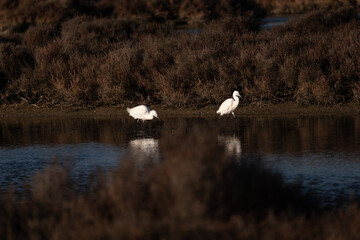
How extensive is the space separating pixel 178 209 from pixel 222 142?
12.9 feet

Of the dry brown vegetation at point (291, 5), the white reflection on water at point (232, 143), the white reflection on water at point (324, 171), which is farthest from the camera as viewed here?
the dry brown vegetation at point (291, 5)

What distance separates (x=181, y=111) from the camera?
17.2 meters

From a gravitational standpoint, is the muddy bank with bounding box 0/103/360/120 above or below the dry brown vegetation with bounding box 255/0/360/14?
below

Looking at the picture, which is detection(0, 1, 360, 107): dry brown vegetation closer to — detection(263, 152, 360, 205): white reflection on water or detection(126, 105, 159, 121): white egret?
detection(126, 105, 159, 121): white egret

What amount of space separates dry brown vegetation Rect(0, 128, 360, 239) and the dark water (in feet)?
5.43

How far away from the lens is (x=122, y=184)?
625 cm

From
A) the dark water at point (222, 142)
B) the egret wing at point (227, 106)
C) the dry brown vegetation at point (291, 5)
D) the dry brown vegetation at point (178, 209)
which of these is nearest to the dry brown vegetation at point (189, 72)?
the dark water at point (222, 142)

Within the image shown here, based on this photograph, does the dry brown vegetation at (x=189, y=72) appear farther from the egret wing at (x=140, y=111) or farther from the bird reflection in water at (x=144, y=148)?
the bird reflection in water at (x=144, y=148)

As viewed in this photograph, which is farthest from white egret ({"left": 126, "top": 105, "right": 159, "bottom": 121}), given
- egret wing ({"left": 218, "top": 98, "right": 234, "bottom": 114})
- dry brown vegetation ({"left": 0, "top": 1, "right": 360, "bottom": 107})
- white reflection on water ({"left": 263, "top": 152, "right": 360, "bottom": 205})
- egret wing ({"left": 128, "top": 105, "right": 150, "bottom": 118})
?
white reflection on water ({"left": 263, "top": 152, "right": 360, "bottom": 205})

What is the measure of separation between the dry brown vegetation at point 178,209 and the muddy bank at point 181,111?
9672mm

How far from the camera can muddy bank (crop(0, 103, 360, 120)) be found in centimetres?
1655

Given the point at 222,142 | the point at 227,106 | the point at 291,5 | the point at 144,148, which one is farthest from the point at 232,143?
the point at 291,5

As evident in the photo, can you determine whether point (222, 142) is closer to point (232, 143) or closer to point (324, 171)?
point (324, 171)

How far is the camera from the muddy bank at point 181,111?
16547 millimetres
